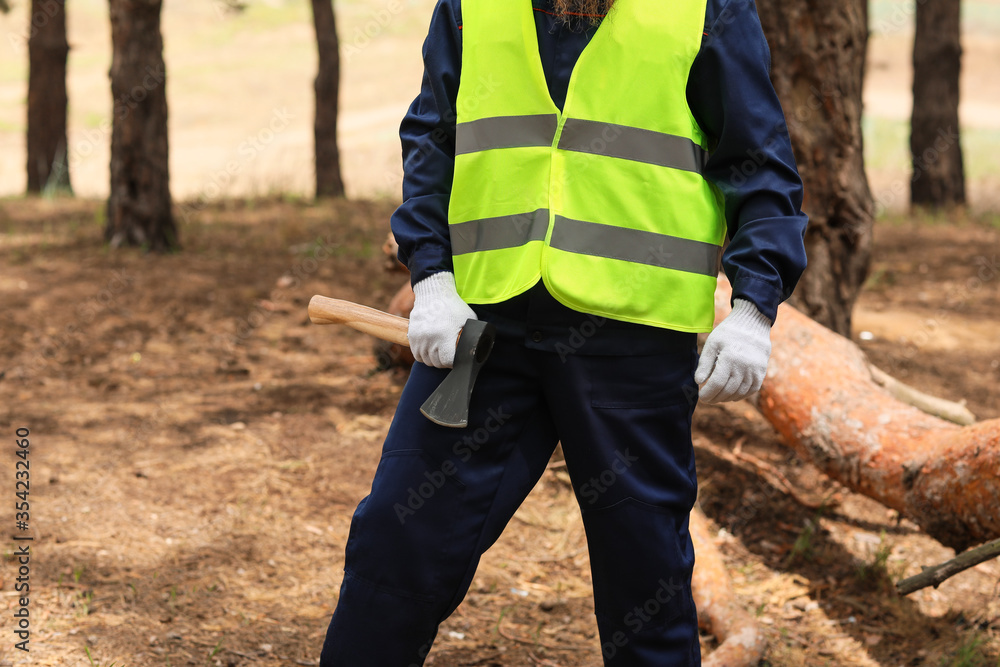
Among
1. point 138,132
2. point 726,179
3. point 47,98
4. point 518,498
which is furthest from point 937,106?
point 47,98

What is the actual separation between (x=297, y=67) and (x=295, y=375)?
34.5 metres

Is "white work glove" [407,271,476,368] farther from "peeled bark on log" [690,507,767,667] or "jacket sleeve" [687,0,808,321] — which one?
"peeled bark on log" [690,507,767,667]

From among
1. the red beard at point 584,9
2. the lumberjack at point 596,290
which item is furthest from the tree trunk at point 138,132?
the red beard at point 584,9

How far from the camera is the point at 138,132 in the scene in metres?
6.05

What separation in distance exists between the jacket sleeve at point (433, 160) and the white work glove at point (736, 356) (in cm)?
58

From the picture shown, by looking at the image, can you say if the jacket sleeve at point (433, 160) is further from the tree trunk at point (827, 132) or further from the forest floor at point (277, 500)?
the tree trunk at point (827, 132)

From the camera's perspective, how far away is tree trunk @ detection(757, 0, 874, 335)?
361 centimetres

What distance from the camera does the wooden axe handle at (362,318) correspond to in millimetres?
1878

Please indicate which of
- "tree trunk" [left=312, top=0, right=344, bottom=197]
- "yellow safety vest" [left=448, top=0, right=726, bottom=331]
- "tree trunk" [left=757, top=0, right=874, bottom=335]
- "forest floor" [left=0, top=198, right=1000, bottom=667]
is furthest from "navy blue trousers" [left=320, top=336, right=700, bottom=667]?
"tree trunk" [left=312, top=0, right=344, bottom=197]

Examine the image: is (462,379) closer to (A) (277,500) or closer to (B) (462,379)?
(B) (462,379)

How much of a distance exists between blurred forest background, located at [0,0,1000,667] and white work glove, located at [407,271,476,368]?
1213mm

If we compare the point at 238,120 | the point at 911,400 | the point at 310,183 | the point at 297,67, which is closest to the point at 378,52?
the point at 297,67

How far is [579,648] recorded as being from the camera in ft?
8.61

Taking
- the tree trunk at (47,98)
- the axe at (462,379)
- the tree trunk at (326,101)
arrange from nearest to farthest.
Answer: the axe at (462,379) < the tree trunk at (326,101) < the tree trunk at (47,98)
